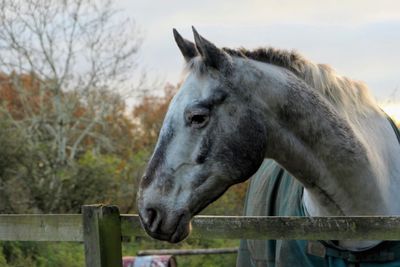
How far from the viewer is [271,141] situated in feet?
10.4

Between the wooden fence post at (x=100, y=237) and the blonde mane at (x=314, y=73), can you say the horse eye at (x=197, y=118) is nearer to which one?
the blonde mane at (x=314, y=73)

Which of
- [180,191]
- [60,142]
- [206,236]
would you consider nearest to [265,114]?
[180,191]

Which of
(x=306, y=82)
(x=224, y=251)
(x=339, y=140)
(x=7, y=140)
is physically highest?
(x=7, y=140)

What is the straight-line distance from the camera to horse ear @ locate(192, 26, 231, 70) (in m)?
3.04

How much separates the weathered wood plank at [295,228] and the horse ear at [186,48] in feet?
2.76

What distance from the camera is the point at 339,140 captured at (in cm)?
321

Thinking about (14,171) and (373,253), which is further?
(14,171)

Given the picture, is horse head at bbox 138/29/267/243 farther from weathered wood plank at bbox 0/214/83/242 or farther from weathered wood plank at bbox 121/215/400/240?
weathered wood plank at bbox 0/214/83/242

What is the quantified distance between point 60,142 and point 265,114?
17072 millimetres

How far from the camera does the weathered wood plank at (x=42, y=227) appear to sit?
382cm

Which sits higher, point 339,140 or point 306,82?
point 306,82

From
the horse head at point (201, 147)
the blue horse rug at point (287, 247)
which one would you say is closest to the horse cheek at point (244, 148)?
the horse head at point (201, 147)

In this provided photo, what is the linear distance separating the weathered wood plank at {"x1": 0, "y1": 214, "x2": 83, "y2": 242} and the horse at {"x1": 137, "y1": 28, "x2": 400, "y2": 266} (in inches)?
38.8

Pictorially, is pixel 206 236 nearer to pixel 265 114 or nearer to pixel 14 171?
pixel 265 114
